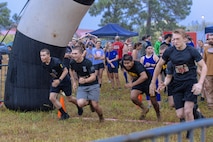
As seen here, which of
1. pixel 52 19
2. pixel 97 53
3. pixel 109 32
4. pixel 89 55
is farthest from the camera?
pixel 109 32

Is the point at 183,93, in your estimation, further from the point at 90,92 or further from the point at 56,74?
the point at 56,74

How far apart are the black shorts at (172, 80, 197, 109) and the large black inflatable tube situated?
3.36 m

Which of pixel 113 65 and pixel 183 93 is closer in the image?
Result: pixel 183 93

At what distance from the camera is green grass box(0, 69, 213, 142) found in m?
6.69

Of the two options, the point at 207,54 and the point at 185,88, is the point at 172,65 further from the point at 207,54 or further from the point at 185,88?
the point at 207,54

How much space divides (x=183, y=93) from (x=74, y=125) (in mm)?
2402

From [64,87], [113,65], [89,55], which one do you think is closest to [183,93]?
[64,87]

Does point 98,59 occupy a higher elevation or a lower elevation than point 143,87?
higher

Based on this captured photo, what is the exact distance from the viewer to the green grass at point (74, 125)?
21.9ft

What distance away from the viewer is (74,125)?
7660mm

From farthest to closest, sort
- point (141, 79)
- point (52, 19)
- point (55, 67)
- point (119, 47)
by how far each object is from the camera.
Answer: point (119, 47) → point (52, 19) → point (55, 67) → point (141, 79)

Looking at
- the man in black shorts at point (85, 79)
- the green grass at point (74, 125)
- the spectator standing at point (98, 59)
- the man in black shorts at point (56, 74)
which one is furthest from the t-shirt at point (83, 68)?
the spectator standing at point (98, 59)

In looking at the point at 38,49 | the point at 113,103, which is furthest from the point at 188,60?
the point at 113,103

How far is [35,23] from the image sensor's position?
8.88 m
